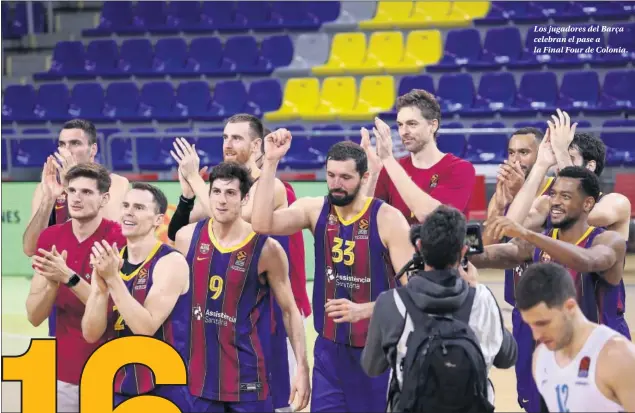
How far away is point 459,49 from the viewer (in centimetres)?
1723

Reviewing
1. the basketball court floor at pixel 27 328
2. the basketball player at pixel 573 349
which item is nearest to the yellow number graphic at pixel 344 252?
the basketball player at pixel 573 349

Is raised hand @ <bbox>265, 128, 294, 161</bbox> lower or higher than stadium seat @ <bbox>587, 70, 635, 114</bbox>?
lower

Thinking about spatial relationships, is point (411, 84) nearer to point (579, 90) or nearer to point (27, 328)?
point (579, 90)

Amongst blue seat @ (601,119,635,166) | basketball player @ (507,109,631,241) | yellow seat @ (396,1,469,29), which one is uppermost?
yellow seat @ (396,1,469,29)

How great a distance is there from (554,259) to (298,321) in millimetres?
1517

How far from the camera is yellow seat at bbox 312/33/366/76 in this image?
58.8ft

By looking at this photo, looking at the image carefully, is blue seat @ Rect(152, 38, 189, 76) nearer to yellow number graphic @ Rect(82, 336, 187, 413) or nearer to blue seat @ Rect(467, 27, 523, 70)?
blue seat @ Rect(467, 27, 523, 70)

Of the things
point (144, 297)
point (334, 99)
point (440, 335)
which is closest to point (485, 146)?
point (334, 99)

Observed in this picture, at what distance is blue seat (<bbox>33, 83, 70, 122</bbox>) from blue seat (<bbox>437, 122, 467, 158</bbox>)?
6.94m

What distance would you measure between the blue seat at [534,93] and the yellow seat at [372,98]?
192 cm

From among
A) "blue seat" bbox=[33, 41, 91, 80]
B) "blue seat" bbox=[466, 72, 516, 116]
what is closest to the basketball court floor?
"blue seat" bbox=[466, 72, 516, 116]

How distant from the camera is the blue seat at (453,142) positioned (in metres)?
15.6

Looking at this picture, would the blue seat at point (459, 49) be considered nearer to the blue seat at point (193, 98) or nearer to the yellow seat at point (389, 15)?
the yellow seat at point (389, 15)

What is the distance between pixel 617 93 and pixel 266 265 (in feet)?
36.9
